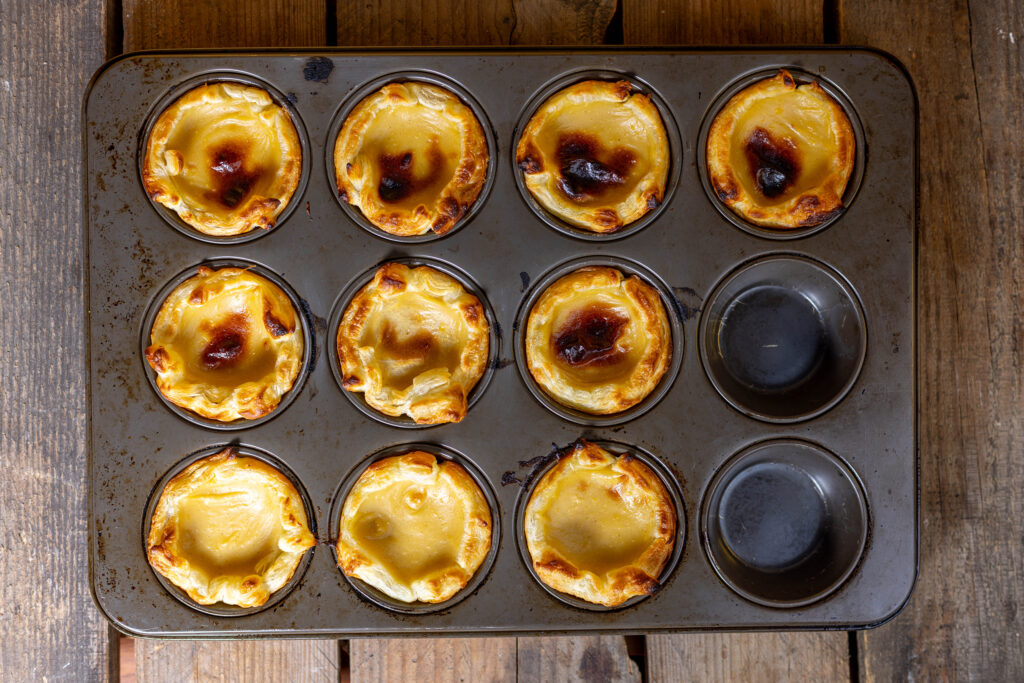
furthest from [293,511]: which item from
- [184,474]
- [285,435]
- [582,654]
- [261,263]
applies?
[582,654]

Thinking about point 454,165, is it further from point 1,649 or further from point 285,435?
point 1,649

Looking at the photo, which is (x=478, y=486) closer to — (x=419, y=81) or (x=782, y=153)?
(x=419, y=81)

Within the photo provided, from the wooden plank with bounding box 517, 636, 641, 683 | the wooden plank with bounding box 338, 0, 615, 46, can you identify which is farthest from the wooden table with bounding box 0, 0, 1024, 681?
the wooden plank with bounding box 338, 0, 615, 46

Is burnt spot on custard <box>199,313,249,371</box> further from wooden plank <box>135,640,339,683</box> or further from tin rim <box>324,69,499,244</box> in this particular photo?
wooden plank <box>135,640,339,683</box>

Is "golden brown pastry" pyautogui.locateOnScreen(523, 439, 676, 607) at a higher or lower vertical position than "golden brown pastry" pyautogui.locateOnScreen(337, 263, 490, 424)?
lower

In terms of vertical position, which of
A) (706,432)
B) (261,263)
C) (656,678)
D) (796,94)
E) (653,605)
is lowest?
(656,678)

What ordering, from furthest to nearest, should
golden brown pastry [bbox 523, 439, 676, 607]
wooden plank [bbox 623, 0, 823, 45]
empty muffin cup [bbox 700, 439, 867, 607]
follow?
wooden plank [bbox 623, 0, 823, 45] → empty muffin cup [bbox 700, 439, 867, 607] → golden brown pastry [bbox 523, 439, 676, 607]

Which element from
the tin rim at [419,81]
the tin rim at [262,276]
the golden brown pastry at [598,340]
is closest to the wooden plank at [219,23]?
the tin rim at [419,81]
